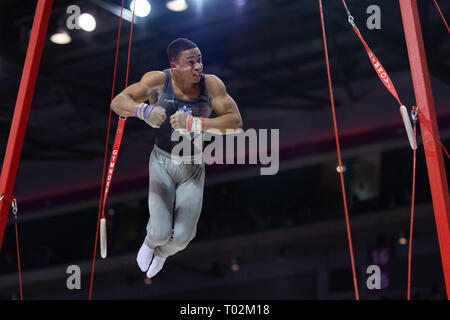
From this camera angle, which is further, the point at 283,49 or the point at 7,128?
the point at 7,128

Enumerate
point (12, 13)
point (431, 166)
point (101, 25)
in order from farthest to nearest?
1. point (101, 25)
2. point (12, 13)
3. point (431, 166)

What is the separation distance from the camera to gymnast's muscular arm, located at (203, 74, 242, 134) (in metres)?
4.79

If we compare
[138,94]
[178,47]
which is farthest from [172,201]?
[178,47]

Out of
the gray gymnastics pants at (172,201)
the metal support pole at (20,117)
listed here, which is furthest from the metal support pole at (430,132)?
the metal support pole at (20,117)

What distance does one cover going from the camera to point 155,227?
4.88m

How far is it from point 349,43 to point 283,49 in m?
1.30

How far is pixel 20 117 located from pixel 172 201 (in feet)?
4.58

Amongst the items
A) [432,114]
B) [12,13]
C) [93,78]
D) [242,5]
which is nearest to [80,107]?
[93,78]

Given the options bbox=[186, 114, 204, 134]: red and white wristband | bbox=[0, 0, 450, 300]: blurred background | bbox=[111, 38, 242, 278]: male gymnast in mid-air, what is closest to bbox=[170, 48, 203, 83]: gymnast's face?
bbox=[111, 38, 242, 278]: male gymnast in mid-air

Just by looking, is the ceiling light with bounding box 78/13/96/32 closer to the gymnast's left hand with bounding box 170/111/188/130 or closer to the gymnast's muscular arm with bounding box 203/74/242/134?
the gymnast's muscular arm with bounding box 203/74/242/134

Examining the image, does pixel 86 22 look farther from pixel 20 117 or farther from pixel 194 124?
pixel 194 124

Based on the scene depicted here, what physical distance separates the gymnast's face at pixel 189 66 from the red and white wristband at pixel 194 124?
0.37 metres

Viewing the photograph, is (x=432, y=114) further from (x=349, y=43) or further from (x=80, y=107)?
(x=80, y=107)

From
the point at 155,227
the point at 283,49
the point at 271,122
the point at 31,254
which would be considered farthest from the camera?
the point at 31,254
